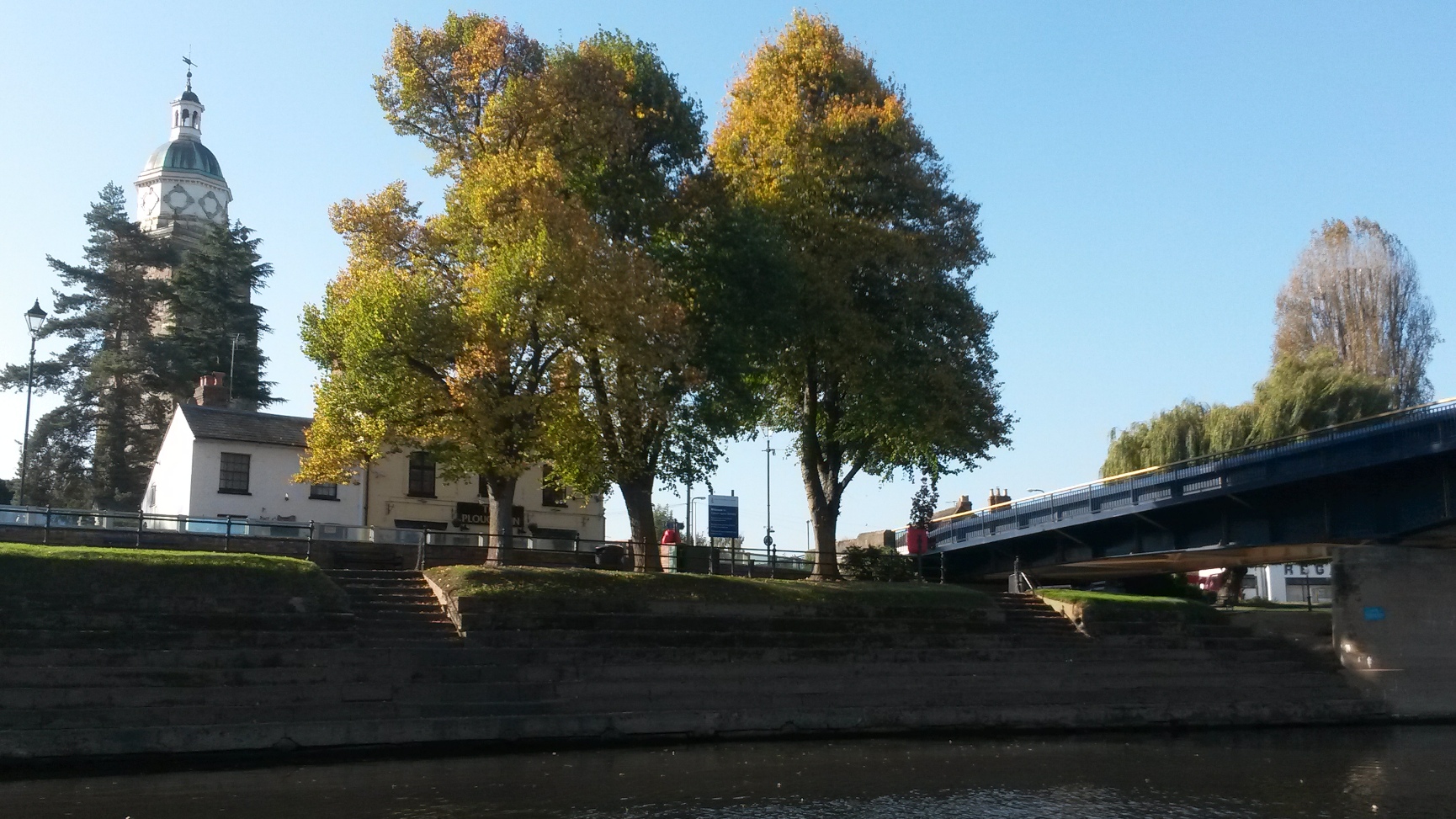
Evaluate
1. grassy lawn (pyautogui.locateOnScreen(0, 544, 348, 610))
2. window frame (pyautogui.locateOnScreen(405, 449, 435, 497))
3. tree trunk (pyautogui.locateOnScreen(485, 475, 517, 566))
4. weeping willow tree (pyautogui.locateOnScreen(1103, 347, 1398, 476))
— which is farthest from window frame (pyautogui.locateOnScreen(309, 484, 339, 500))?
weeping willow tree (pyautogui.locateOnScreen(1103, 347, 1398, 476))

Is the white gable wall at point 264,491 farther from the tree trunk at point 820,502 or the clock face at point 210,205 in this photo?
the clock face at point 210,205

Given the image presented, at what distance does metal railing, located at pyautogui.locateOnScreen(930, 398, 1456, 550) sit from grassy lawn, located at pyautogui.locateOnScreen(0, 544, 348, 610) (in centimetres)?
2342

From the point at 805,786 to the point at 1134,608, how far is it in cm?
1945

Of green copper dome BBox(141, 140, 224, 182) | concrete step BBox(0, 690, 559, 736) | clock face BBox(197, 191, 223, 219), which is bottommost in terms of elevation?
concrete step BBox(0, 690, 559, 736)

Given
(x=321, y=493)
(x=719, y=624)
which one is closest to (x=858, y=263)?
(x=719, y=624)

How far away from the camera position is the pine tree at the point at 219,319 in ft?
219

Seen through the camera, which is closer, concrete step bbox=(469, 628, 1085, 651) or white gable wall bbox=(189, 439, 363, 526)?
concrete step bbox=(469, 628, 1085, 651)

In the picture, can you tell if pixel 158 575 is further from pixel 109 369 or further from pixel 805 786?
pixel 109 369

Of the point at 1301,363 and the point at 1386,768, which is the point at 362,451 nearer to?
the point at 1386,768

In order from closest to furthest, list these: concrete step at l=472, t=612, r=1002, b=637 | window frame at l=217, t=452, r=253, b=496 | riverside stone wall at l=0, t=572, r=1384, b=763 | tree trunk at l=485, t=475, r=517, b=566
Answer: riverside stone wall at l=0, t=572, r=1384, b=763
concrete step at l=472, t=612, r=1002, b=637
tree trunk at l=485, t=475, r=517, b=566
window frame at l=217, t=452, r=253, b=496

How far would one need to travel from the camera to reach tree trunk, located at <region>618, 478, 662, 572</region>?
34031mm

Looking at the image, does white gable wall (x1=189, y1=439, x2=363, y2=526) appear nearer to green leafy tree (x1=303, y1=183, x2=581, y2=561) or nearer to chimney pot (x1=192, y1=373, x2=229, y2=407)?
chimney pot (x1=192, y1=373, x2=229, y2=407)

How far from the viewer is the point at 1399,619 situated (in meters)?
34.3

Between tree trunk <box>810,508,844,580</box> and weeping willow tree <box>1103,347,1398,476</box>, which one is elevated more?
weeping willow tree <box>1103,347,1398,476</box>
